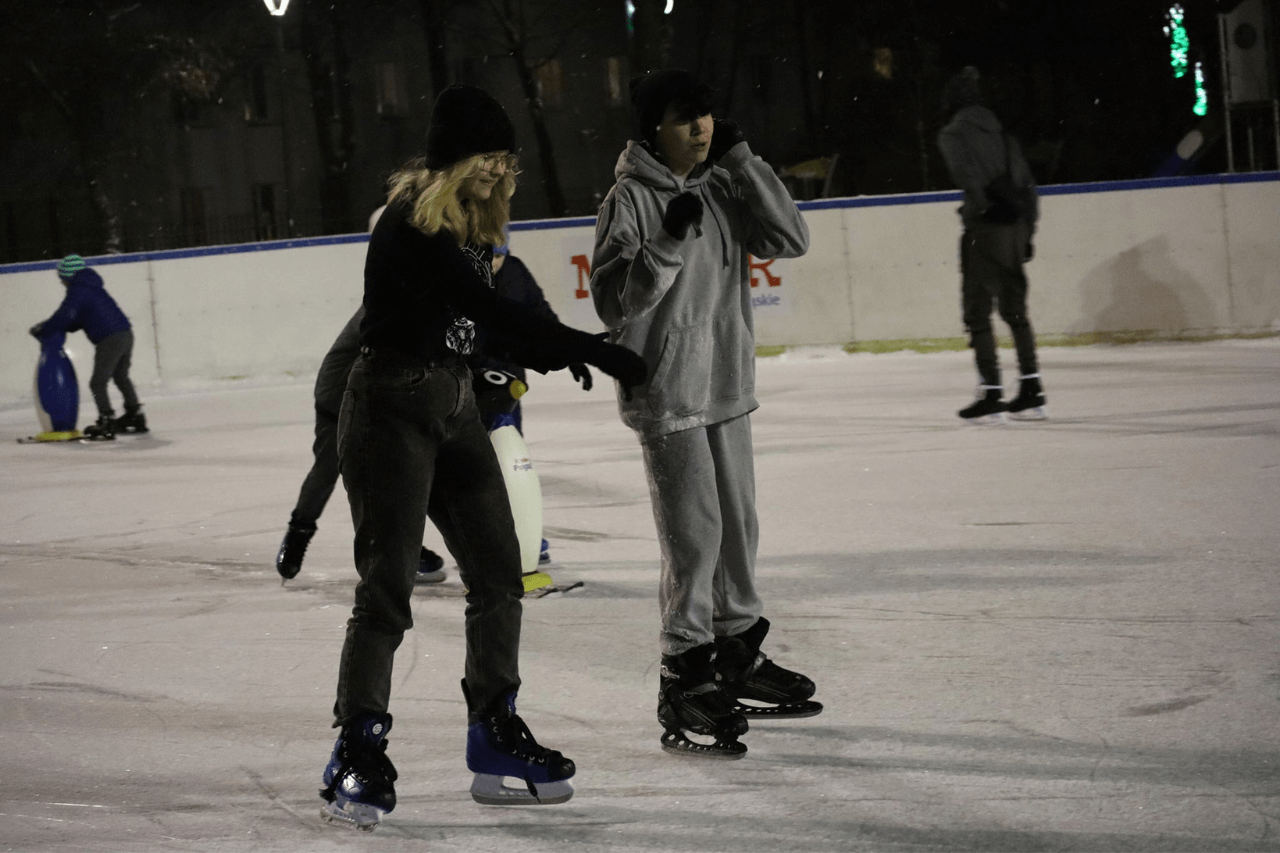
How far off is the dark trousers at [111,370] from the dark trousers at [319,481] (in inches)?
257

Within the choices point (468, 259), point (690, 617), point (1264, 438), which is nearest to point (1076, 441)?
point (1264, 438)

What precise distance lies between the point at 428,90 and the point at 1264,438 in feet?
45.2

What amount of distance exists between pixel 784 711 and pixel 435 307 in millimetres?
1438

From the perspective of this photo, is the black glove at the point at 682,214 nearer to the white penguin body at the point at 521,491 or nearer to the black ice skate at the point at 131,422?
the white penguin body at the point at 521,491

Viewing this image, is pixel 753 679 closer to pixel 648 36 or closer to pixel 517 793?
pixel 517 793

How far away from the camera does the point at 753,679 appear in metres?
3.91

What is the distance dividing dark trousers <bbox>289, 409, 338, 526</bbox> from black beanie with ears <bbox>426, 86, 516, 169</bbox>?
2689mm

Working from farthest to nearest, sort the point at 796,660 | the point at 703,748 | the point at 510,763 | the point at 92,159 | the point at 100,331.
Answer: the point at 92,159
the point at 100,331
the point at 796,660
the point at 703,748
the point at 510,763

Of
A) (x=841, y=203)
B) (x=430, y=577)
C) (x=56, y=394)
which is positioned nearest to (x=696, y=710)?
(x=430, y=577)

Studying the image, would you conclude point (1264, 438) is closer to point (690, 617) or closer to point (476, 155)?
point (690, 617)

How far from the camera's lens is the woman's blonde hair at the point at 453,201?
312 centimetres

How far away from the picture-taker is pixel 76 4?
19875 mm

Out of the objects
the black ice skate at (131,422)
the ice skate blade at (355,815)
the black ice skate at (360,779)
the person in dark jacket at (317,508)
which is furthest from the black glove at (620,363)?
the black ice skate at (131,422)

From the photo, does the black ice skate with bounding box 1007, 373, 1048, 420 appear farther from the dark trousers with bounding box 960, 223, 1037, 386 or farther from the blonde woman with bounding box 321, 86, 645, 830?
the blonde woman with bounding box 321, 86, 645, 830
